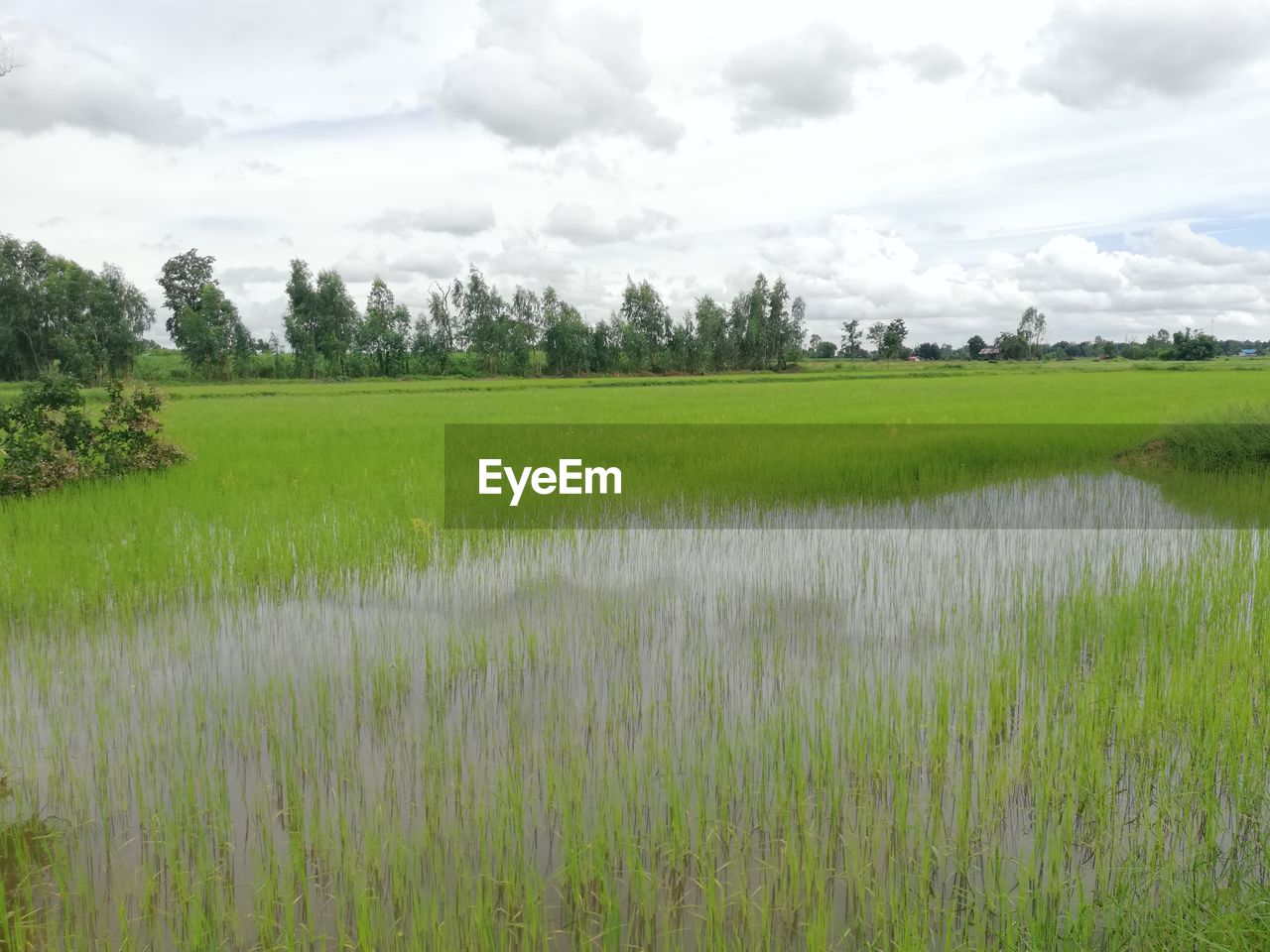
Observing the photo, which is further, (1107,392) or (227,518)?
(1107,392)

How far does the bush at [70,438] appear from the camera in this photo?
9984 millimetres

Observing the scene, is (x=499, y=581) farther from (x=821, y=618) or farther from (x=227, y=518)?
(x=227, y=518)

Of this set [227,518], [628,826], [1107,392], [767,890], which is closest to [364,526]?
[227,518]

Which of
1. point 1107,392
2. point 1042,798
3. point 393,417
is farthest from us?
point 1107,392

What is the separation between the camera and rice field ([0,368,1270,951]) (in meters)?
2.81

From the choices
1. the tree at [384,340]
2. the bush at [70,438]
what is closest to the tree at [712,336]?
the tree at [384,340]

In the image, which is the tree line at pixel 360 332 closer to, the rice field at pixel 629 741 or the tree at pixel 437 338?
the tree at pixel 437 338

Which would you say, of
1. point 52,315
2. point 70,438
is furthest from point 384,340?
point 70,438

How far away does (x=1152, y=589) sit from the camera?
231 inches

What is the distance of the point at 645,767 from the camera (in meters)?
3.65

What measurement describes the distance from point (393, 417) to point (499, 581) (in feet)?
48.9

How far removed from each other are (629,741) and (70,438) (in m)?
10.4

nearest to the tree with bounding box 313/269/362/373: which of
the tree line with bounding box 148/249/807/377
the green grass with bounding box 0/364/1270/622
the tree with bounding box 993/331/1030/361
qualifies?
the tree line with bounding box 148/249/807/377

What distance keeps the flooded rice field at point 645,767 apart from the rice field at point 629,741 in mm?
20
